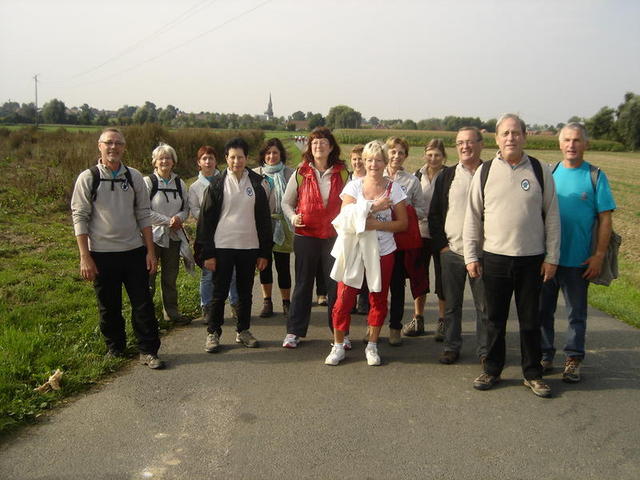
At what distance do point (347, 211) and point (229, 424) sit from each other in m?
2.07

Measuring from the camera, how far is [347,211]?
4.80 m

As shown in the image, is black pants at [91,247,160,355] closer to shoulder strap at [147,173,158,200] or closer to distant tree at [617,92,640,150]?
shoulder strap at [147,173,158,200]

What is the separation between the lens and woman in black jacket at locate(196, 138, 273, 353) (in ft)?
17.0

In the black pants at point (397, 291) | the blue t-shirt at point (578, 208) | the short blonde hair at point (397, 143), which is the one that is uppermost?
the short blonde hair at point (397, 143)

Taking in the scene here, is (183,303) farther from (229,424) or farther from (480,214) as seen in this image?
(480,214)

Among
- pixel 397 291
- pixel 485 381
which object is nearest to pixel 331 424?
pixel 485 381

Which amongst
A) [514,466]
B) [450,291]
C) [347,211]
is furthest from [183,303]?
[514,466]

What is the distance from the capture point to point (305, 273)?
209 inches

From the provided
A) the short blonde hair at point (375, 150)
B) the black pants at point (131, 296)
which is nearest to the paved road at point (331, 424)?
the black pants at point (131, 296)

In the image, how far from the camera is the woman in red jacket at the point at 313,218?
5250 mm

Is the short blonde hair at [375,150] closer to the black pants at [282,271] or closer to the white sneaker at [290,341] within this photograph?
the white sneaker at [290,341]

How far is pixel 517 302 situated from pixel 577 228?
81 centimetres

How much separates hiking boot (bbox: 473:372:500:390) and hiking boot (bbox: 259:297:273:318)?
2674 mm

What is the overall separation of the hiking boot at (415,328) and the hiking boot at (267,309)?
1.60 m
